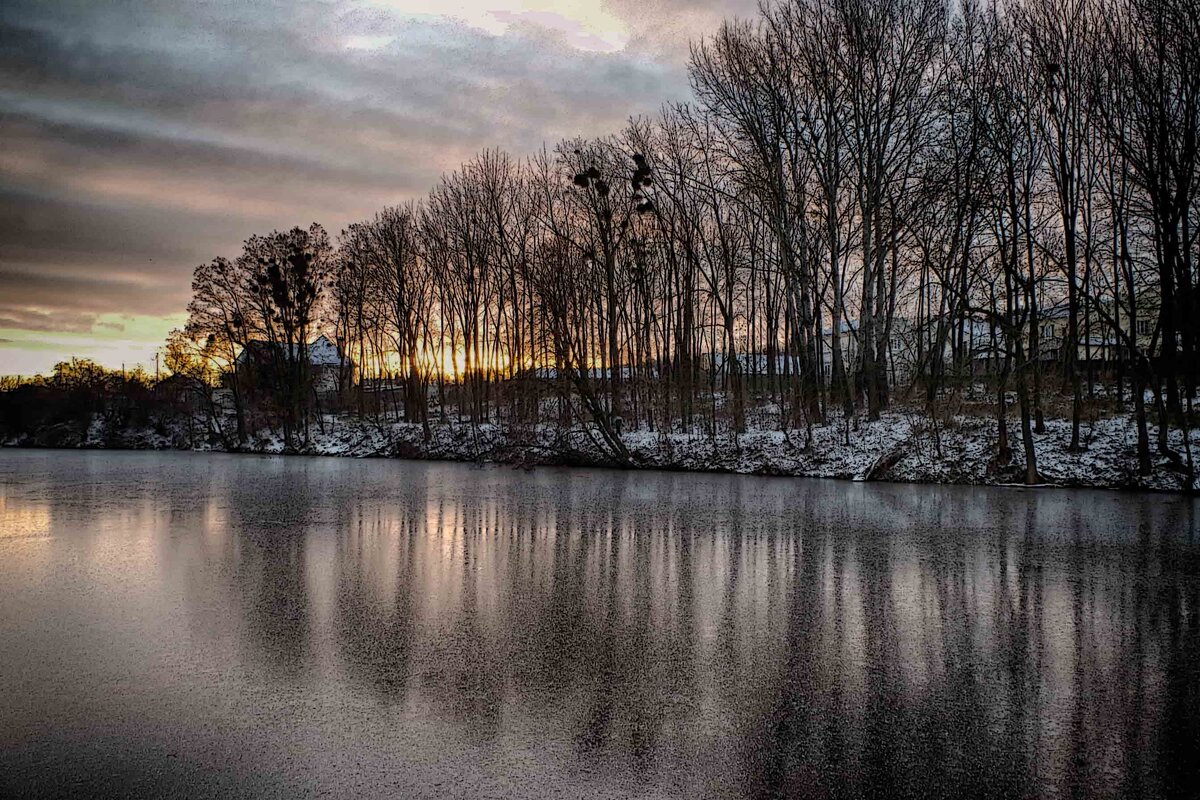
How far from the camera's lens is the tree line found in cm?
2131

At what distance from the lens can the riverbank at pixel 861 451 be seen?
2166cm

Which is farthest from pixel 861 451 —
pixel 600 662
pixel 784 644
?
pixel 600 662

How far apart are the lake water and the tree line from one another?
11678 millimetres

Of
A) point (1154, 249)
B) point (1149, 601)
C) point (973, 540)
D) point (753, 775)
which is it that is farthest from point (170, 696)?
point (1154, 249)

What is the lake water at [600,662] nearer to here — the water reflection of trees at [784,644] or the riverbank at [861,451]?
the water reflection of trees at [784,644]

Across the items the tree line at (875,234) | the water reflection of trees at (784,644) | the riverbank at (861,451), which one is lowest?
the water reflection of trees at (784,644)

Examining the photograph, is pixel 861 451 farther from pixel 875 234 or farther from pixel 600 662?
pixel 600 662

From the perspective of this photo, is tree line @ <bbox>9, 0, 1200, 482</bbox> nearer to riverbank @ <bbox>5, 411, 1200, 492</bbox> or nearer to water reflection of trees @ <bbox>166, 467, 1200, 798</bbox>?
riverbank @ <bbox>5, 411, 1200, 492</bbox>

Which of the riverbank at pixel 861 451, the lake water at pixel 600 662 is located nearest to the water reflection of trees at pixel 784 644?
the lake water at pixel 600 662

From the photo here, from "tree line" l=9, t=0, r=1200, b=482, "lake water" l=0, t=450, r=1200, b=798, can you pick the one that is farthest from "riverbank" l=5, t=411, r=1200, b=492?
"lake water" l=0, t=450, r=1200, b=798

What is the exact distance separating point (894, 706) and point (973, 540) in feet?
26.1

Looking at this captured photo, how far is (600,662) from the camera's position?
6.06 meters

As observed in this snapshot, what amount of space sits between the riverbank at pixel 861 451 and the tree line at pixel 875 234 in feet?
1.73

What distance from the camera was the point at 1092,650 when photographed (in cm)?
644
